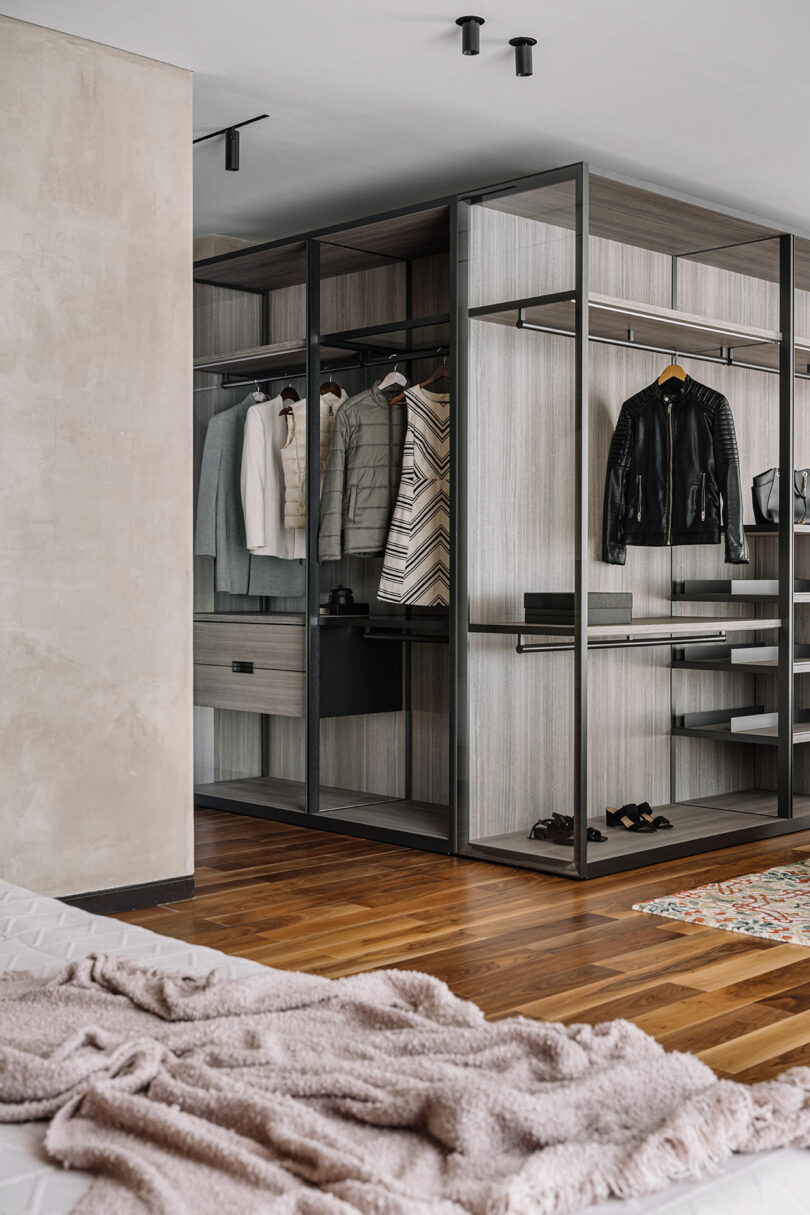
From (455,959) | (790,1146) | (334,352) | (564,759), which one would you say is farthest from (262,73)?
(790,1146)

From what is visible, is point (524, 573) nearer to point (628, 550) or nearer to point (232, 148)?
point (628, 550)

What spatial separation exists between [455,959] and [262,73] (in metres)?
2.71

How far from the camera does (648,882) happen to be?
410 centimetres

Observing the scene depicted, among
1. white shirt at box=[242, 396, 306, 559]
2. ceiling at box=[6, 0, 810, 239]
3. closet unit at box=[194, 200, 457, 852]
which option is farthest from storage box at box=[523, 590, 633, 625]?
ceiling at box=[6, 0, 810, 239]

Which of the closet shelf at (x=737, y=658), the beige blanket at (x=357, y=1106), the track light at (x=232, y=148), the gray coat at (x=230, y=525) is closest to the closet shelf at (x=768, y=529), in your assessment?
the closet shelf at (x=737, y=658)

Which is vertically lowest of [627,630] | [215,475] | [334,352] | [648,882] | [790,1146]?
[648,882]

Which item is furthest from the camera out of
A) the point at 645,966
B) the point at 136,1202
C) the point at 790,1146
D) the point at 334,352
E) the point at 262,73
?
the point at 334,352

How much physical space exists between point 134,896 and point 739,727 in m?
2.61

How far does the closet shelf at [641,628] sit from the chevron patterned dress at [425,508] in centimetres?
32

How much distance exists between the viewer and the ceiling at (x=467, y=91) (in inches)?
135

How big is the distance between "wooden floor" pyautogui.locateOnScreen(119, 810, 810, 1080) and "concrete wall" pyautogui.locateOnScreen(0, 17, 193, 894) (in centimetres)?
40

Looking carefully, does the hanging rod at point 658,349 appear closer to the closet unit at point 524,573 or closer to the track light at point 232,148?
the closet unit at point 524,573

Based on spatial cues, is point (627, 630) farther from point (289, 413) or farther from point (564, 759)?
point (289, 413)

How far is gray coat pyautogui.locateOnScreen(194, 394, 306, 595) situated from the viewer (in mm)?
5504
